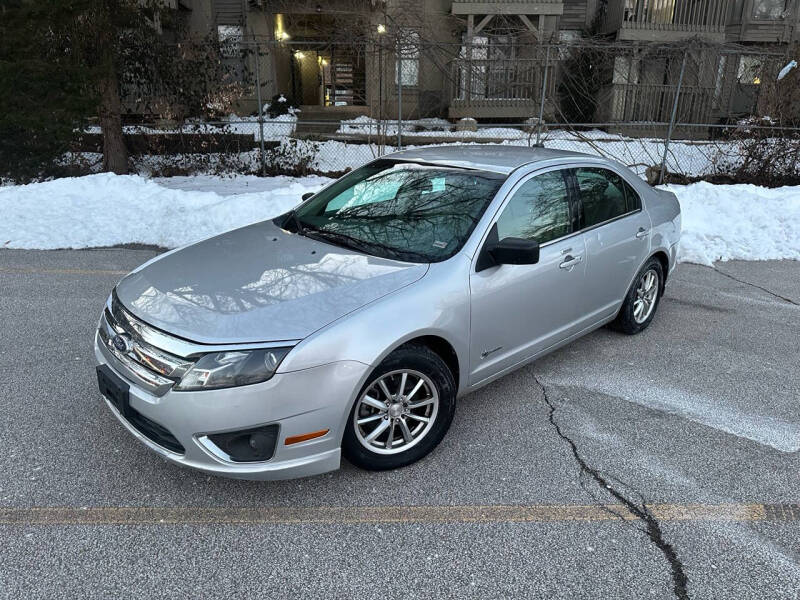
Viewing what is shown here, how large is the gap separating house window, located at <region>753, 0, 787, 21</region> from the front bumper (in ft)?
67.0

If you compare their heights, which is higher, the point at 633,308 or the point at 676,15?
the point at 676,15

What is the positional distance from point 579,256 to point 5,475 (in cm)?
366

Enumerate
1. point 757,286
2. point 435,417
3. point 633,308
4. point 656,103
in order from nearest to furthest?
point 435,417 → point 633,308 → point 757,286 → point 656,103

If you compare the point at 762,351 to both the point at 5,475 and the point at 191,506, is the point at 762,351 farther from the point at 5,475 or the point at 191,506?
the point at 5,475

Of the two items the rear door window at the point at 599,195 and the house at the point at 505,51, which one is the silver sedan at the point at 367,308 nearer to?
the rear door window at the point at 599,195

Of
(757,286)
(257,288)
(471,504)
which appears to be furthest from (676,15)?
(471,504)

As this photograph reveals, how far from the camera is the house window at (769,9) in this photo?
17625 millimetres

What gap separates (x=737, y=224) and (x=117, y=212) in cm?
870

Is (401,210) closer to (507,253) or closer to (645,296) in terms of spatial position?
(507,253)

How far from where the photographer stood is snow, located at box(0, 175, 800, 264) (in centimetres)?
767

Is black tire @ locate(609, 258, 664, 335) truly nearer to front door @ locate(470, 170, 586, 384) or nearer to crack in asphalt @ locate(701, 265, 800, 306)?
front door @ locate(470, 170, 586, 384)

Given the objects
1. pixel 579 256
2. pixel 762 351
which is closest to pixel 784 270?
pixel 762 351

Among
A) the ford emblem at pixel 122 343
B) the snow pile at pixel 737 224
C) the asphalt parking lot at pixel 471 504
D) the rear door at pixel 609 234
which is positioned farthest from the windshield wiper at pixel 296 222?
the snow pile at pixel 737 224

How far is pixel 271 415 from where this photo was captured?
8.74 ft
